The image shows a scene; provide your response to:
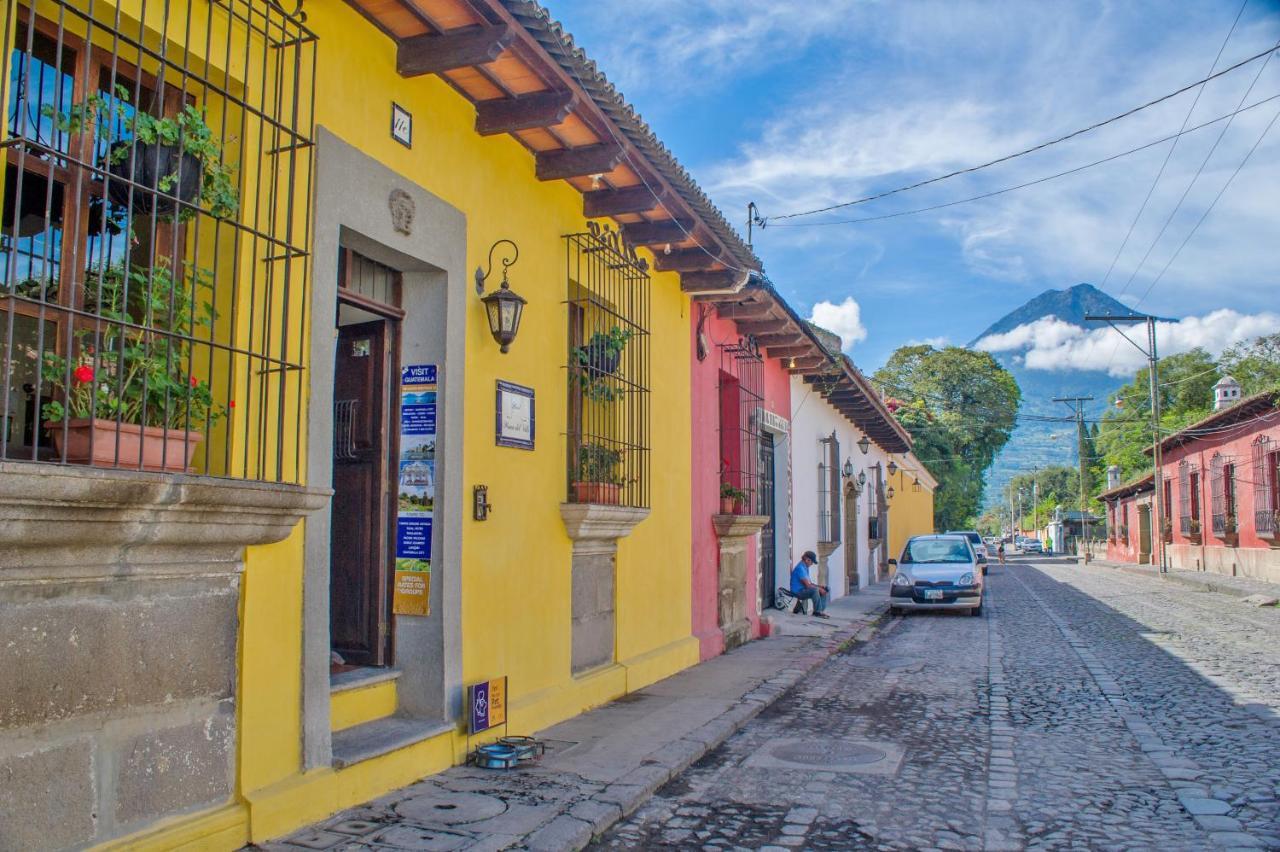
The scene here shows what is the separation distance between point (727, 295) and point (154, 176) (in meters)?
7.28

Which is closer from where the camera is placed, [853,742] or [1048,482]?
[853,742]

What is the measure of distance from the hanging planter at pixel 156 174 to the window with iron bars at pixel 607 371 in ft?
12.2

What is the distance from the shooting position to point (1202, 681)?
9.22 metres

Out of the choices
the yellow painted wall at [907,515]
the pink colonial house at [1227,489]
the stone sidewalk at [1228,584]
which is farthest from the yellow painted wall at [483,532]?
the yellow painted wall at [907,515]

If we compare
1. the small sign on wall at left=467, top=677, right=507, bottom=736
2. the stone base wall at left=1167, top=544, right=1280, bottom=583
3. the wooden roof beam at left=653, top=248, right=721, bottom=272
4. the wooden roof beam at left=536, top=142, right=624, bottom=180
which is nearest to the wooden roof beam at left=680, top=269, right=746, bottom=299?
the wooden roof beam at left=653, top=248, right=721, bottom=272

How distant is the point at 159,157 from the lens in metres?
3.87

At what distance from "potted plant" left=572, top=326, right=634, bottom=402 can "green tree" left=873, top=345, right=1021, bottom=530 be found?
36.9 metres

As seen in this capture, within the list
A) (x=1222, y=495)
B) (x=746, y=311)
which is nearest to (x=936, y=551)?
(x=746, y=311)

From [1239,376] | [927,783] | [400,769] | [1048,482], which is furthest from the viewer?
[1048,482]

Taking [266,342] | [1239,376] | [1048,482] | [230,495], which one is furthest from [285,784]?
[1048,482]

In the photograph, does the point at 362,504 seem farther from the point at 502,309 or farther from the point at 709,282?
the point at 709,282

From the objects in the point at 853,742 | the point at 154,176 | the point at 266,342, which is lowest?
the point at 853,742

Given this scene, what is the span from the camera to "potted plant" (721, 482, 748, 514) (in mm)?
11703

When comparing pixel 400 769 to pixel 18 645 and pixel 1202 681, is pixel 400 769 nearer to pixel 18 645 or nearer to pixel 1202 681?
pixel 18 645
